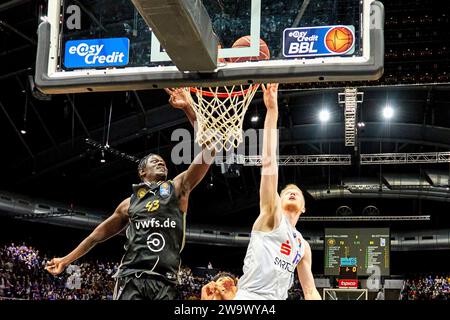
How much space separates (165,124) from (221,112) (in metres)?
12.8

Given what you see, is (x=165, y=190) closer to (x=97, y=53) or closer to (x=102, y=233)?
(x=102, y=233)

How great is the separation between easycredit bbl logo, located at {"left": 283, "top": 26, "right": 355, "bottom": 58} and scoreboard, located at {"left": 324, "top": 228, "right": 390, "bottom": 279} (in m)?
14.1

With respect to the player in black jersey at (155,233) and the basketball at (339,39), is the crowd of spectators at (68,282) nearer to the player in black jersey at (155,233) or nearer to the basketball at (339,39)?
the player in black jersey at (155,233)

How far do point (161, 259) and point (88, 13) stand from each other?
1767 millimetres

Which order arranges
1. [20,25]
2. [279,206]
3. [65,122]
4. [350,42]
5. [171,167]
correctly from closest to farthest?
1. [279,206]
2. [350,42]
3. [20,25]
4. [65,122]
5. [171,167]

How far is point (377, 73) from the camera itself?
4.17 m

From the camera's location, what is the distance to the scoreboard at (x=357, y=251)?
17641 millimetres

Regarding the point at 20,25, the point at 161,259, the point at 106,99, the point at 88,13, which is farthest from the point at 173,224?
the point at 106,99

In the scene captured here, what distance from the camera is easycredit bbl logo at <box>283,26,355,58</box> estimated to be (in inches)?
168

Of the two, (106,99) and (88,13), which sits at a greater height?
(106,99)

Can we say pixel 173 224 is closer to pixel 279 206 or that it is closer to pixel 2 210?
pixel 279 206

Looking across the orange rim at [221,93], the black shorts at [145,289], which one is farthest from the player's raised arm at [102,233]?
the orange rim at [221,93]

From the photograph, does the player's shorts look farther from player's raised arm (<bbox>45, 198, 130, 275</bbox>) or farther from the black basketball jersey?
player's raised arm (<bbox>45, 198, 130, 275</bbox>)

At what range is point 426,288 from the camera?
22.8 meters
